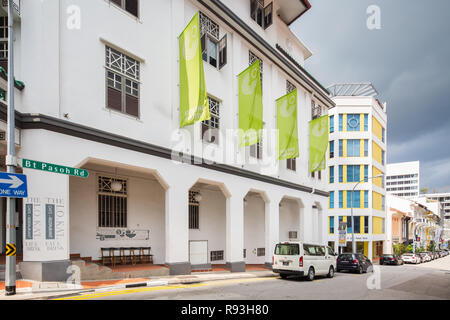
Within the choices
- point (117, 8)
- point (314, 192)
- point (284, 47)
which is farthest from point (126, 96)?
point (314, 192)

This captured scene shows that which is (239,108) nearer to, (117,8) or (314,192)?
(117,8)

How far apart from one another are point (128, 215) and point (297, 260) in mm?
8016

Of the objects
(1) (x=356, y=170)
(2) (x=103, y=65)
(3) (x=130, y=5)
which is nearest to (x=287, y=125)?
(3) (x=130, y=5)

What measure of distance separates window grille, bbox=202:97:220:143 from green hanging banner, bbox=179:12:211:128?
7.58 ft

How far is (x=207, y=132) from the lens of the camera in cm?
1661

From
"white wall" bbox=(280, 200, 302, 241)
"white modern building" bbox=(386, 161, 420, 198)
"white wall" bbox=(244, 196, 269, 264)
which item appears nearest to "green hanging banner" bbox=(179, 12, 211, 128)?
"white wall" bbox=(244, 196, 269, 264)

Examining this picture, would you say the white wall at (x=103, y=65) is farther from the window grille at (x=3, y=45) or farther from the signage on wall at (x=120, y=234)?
the signage on wall at (x=120, y=234)

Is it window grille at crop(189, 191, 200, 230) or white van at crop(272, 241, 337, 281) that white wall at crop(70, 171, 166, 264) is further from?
white van at crop(272, 241, 337, 281)

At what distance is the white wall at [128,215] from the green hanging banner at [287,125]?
8.21 meters

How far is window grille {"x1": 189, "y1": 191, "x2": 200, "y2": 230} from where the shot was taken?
1839cm

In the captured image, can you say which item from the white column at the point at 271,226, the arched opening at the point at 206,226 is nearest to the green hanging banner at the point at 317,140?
the white column at the point at 271,226

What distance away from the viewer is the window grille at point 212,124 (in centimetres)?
1655

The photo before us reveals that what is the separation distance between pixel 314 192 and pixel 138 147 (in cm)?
1784
